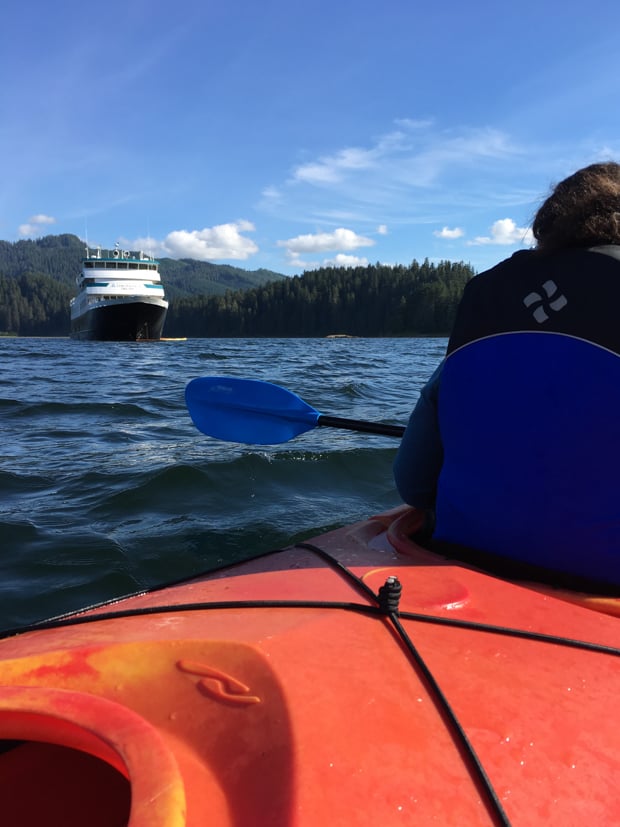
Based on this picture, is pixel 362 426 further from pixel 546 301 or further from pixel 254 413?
pixel 546 301

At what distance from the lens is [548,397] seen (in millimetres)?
1705

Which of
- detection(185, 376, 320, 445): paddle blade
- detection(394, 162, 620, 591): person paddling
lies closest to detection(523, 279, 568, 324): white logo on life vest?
detection(394, 162, 620, 591): person paddling

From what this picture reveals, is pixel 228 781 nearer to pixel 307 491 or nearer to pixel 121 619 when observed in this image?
pixel 121 619

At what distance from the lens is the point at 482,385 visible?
1858mm

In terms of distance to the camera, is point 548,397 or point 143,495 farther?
point 143,495

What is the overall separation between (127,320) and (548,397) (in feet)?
146

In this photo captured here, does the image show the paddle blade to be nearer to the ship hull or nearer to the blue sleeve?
the blue sleeve

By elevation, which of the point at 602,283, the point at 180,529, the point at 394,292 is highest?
the point at 394,292

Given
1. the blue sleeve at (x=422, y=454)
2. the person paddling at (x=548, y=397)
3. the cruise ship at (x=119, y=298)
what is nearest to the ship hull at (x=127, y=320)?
the cruise ship at (x=119, y=298)

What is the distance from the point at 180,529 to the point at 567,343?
3.09 meters

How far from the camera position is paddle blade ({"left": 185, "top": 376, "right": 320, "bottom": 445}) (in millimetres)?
3992

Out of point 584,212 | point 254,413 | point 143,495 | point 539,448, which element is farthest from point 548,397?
point 143,495

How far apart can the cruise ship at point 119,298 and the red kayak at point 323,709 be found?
43.6 metres

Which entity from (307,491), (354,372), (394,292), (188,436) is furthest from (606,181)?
(394,292)
